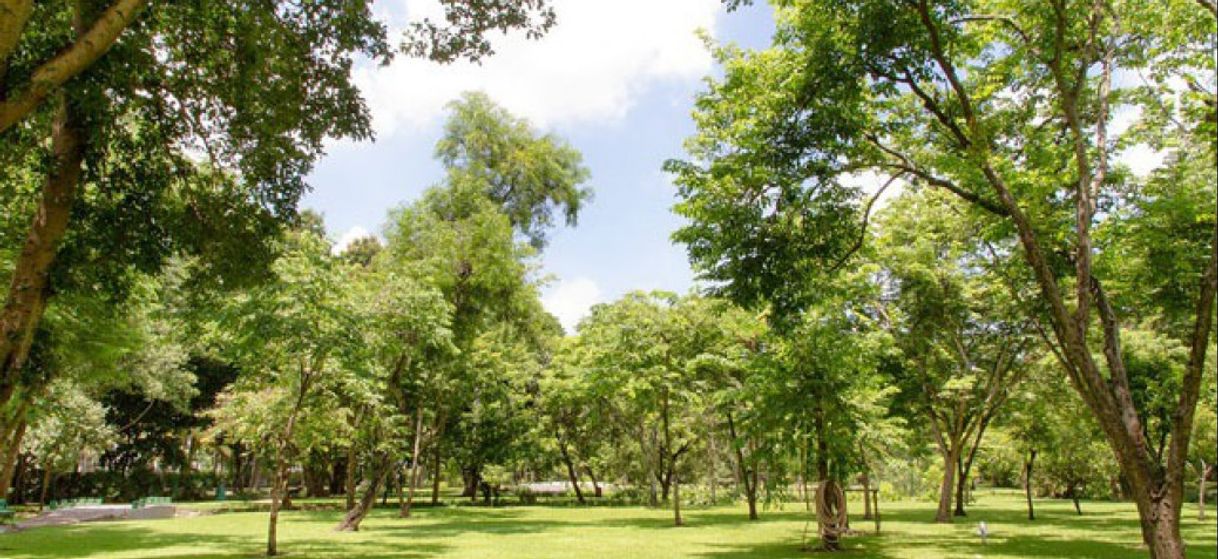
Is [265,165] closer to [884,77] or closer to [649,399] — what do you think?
[884,77]

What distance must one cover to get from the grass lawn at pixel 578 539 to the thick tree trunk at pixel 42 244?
8.62 meters

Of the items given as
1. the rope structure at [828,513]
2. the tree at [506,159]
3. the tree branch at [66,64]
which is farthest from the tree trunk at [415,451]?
the tree branch at [66,64]

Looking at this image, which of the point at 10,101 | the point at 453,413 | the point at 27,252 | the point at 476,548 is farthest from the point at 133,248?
the point at 453,413

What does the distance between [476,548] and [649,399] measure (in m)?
8.89

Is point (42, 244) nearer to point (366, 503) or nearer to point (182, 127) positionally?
point (182, 127)

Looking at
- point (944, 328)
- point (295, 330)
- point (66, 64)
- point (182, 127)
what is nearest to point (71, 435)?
point (295, 330)

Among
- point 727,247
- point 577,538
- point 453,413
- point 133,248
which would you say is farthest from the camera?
point 453,413

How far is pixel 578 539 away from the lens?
1909 cm

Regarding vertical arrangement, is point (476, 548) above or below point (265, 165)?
below

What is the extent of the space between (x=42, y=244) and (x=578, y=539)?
47.6ft

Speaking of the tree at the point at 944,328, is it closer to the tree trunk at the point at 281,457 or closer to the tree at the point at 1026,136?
the tree at the point at 1026,136

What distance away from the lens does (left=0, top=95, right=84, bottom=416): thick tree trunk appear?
7984 mm

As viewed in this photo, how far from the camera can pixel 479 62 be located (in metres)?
10.2

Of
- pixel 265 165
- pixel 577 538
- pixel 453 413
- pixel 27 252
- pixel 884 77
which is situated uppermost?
pixel 884 77
